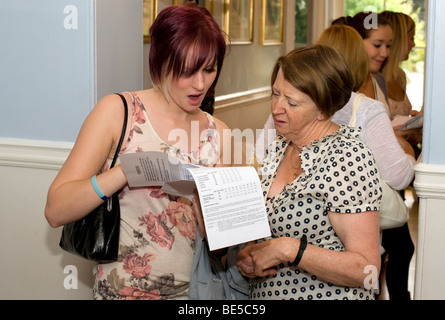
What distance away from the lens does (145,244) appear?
6.60 feet

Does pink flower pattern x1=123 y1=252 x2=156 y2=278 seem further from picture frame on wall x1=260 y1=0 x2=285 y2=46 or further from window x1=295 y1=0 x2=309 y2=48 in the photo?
window x1=295 y1=0 x2=309 y2=48

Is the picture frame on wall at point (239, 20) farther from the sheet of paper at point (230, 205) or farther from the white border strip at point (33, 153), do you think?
the sheet of paper at point (230, 205)

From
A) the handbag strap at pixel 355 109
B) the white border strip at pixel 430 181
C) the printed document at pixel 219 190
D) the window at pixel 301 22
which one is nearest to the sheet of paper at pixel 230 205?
the printed document at pixel 219 190

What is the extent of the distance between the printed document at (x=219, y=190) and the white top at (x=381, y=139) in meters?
1.01

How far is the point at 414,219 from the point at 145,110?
558 centimetres

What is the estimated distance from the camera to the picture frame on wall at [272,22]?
6914 mm

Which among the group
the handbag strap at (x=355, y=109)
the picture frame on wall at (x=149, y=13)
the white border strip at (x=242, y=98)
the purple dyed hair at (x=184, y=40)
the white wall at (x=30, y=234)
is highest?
the picture frame on wall at (x=149, y=13)

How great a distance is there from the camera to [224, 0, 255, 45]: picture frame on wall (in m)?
5.90

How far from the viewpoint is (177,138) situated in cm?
→ 206

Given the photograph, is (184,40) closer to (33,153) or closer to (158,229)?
(158,229)

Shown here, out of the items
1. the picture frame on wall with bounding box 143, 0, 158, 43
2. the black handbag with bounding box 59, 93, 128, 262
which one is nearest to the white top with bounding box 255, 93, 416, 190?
the black handbag with bounding box 59, 93, 128, 262

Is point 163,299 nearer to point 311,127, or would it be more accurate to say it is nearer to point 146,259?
point 146,259

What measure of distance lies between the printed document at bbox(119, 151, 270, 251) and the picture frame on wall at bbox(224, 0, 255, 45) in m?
4.12

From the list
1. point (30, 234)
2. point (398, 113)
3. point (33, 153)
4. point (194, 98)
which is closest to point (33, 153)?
point (33, 153)
